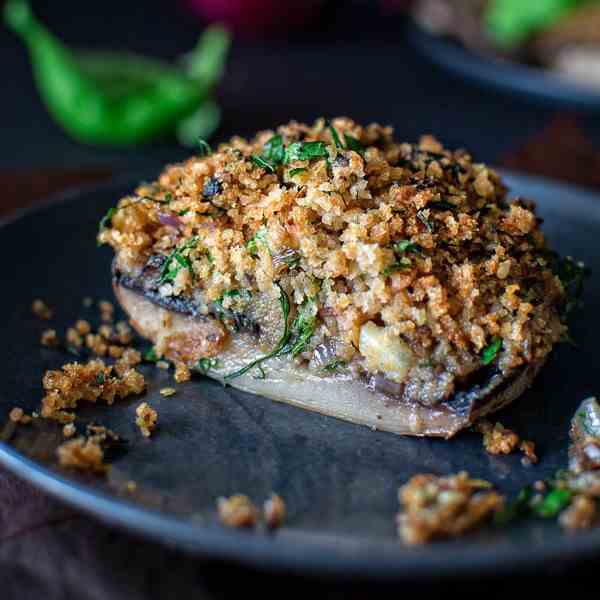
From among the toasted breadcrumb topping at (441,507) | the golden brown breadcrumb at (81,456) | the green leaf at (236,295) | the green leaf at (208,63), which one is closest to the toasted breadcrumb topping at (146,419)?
the golden brown breadcrumb at (81,456)

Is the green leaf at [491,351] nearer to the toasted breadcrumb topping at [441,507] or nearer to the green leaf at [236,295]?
the toasted breadcrumb topping at [441,507]

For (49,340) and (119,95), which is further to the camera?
(119,95)

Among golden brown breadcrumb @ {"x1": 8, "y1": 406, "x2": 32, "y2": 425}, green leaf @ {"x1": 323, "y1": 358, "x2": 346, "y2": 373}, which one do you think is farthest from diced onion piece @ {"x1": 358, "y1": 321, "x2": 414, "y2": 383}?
golden brown breadcrumb @ {"x1": 8, "y1": 406, "x2": 32, "y2": 425}

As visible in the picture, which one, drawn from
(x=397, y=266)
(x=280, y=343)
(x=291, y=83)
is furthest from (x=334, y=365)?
(x=291, y=83)

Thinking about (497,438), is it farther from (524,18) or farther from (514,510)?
(524,18)

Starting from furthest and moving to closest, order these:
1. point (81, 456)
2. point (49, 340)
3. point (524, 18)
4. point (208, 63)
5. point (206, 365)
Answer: point (524, 18) < point (208, 63) < point (49, 340) < point (206, 365) < point (81, 456)

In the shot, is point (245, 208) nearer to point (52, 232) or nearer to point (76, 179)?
point (52, 232)

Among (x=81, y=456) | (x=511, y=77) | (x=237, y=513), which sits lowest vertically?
(x=81, y=456)
